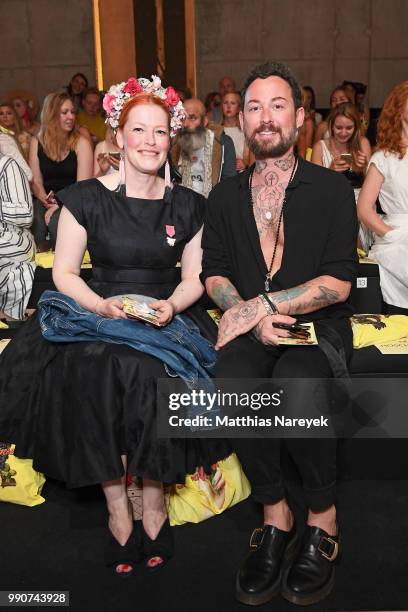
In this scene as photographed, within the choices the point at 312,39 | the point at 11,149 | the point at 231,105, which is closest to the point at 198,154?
the point at 11,149

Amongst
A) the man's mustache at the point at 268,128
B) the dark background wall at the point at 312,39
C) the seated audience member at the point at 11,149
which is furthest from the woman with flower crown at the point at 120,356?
the dark background wall at the point at 312,39

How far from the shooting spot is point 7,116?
608cm

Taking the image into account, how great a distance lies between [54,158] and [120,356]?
3.11 meters

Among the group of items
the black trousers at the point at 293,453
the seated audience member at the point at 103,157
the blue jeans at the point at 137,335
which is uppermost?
the seated audience member at the point at 103,157

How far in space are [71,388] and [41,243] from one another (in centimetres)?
262

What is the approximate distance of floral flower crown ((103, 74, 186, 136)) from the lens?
2264 millimetres

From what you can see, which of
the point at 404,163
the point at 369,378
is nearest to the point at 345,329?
the point at 369,378

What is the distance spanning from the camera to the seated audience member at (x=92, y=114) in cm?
713

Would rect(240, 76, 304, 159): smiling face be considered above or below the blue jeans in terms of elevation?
above

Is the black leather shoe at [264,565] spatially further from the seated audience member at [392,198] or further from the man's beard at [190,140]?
the man's beard at [190,140]

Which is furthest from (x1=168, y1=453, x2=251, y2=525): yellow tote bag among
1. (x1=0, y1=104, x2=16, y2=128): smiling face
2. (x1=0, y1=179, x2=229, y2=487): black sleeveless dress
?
(x1=0, y1=104, x2=16, y2=128): smiling face

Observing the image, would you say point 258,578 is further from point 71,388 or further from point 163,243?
point 163,243

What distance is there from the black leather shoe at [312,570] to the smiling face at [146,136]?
128 centimetres

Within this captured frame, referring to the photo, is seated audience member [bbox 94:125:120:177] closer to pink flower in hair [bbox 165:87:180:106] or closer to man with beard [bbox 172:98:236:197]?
man with beard [bbox 172:98:236:197]
